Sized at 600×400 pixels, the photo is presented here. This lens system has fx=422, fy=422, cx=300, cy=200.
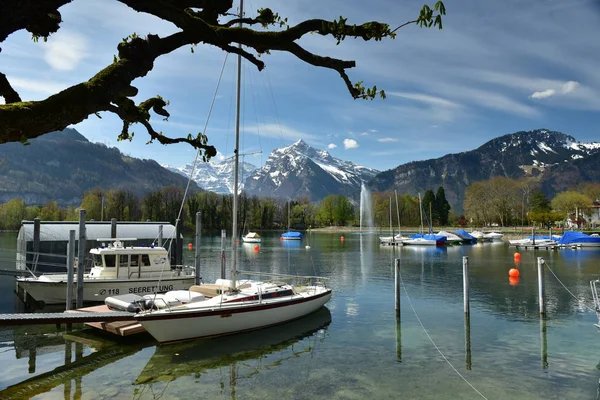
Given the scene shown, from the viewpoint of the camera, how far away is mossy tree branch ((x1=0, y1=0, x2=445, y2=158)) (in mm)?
6367

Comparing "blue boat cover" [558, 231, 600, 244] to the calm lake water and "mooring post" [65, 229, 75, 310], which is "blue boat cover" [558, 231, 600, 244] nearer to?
the calm lake water

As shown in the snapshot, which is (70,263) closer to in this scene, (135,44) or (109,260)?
(109,260)

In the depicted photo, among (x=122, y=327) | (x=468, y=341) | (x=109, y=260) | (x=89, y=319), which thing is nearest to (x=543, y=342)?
(x=468, y=341)

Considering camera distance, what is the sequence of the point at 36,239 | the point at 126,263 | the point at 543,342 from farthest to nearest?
the point at 36,239 → the point at 126,263 → the point at 543,342

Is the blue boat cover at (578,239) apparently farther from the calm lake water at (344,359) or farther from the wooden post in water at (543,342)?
the wooden post in water at (543,342)

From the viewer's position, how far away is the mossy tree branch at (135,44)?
6367 mm

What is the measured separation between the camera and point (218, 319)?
805 inches

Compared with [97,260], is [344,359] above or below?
below

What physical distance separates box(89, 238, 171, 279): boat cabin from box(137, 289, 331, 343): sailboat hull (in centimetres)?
923

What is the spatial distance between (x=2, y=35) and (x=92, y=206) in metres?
141

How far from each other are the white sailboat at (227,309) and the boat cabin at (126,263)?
559cm

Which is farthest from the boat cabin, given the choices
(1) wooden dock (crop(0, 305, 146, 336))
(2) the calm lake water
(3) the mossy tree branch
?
(3) the mossy tree branch

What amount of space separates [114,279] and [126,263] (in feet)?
4.29

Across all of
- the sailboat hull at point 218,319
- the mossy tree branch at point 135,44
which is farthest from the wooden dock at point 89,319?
the mossy tree branch at point 135,44
